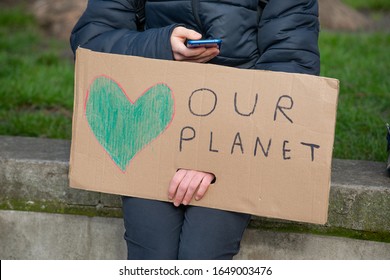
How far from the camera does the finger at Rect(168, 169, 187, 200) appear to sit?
7.64ft

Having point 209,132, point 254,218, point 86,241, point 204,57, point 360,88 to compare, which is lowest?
point 86,241

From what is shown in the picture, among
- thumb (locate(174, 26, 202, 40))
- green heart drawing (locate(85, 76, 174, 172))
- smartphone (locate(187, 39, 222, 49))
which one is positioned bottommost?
green heart drawing (locate(85, 76, 174, 172))

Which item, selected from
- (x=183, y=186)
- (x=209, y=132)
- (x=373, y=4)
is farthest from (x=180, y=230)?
(x=373, y=4)

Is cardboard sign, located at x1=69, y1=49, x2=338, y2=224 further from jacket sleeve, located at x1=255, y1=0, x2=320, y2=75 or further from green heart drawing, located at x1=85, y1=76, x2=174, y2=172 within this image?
jacket sleeve, located at x1=255, y1=0, x2=320, y2=75

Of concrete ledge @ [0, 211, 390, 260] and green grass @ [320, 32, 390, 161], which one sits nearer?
concrete ledge @ [0, 211, 390, 260]

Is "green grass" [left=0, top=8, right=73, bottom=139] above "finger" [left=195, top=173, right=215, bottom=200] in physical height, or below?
below

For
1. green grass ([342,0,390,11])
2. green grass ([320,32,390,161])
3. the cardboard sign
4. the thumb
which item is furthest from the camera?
green grass ([342,0,390,11])

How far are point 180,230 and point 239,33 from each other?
2.21ft

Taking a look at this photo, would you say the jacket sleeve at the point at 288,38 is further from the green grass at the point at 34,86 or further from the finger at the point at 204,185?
the green grass at the point at 34,86

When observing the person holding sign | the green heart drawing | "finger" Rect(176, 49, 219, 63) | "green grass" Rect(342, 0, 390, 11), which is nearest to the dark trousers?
the person holding sign

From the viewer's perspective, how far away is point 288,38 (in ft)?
8.13

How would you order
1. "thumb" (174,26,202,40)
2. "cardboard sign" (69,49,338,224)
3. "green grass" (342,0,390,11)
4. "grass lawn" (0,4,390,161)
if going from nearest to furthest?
"cardboard sign" (69,49,338,224) < "thumb" (174,26,202,40) < "grass lawn" (0,4,390,161) < "green grass" (342,0,390,11)

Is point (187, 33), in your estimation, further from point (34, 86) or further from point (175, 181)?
point (34, 86)

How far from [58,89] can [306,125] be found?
2336 mm
